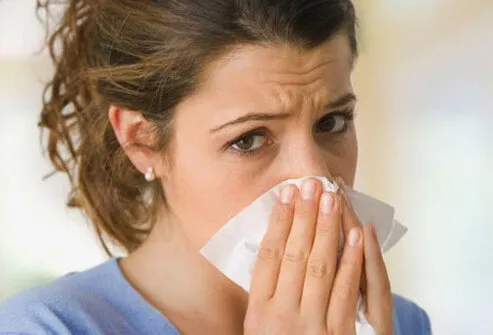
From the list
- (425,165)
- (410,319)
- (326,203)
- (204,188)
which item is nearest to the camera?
(326,203)

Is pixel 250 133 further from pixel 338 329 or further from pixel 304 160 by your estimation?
pixel 338 329

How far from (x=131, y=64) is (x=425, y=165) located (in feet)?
2.43

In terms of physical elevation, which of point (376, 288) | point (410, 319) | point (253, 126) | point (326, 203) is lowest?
point (410, 319)

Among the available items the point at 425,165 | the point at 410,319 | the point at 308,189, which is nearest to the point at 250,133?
the point at 308,189

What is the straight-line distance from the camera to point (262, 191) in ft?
3.43

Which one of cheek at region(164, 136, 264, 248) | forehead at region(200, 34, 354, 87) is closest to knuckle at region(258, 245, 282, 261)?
cheek at region(164, 136, 264, 248)

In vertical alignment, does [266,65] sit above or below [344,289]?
above

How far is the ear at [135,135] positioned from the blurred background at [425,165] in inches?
14.5


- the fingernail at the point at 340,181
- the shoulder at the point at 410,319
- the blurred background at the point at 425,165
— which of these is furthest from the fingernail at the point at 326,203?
the blurred background at the point at 425,165

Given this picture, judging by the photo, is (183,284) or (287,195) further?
(183,284)

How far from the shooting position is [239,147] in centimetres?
104

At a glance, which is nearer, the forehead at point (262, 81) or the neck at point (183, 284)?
the forehead at point (262, 81)

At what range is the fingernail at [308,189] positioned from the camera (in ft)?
3.12

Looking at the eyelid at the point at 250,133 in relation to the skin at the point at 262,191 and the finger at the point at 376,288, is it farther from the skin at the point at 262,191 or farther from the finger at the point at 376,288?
the finger at the point at 376,288
